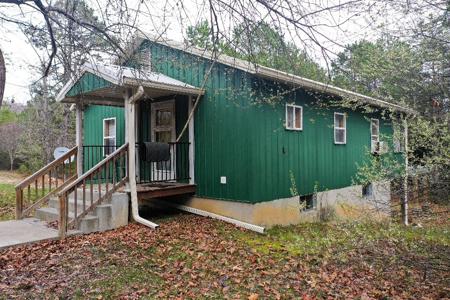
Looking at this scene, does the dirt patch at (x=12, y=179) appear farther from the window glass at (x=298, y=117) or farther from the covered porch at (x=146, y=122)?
the window glass at (x=298, y=117)

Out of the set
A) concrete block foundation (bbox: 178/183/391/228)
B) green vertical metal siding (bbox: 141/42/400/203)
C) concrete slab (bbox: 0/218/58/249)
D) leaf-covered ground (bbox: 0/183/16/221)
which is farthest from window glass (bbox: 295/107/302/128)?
leaf-covered ground (bbox: 0/183/16/221)

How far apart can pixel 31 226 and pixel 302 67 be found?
5957mm

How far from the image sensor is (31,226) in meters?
6.99

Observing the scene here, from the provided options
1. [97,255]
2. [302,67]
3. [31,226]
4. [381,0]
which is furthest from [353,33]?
[31,226]

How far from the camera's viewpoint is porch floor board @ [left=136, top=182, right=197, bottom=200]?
7816 mm

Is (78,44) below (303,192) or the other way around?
the other way around

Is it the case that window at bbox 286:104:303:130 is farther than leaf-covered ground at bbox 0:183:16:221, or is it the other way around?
window at bbox 286:104:303:130

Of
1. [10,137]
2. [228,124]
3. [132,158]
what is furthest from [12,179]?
[228,124]

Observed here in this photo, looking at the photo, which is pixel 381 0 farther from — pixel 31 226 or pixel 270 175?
pixel 31 226

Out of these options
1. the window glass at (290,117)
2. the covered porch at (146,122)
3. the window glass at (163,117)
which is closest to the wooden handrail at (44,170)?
the covered porch at (146,122)

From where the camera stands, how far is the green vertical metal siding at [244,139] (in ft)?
26.1

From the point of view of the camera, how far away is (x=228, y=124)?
27.0 ft

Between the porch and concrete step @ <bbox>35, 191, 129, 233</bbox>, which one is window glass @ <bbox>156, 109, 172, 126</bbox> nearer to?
the porch

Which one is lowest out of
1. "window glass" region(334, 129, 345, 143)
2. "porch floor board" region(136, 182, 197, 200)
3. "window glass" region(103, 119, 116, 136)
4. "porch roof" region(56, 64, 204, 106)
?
"porch floor board" region(136, 182, 197, 200)
